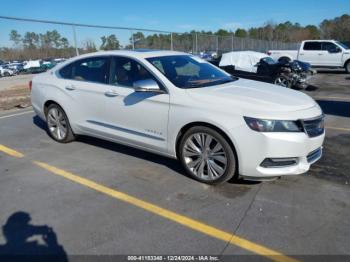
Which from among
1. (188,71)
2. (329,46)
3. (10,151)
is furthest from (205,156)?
(329,46)

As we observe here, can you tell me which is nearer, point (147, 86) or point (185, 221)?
point (185, 221)

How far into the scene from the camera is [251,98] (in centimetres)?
418

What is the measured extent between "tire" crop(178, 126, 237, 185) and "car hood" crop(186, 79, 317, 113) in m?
0.37

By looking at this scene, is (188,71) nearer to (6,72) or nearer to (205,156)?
(205,156)

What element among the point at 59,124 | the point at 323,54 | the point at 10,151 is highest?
the point at 323,54

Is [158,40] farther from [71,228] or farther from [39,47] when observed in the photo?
[71,228]

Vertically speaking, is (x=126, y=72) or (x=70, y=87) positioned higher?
(x=126, y=72)

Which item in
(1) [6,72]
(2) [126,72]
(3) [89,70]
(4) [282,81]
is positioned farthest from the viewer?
(1) [6,72]

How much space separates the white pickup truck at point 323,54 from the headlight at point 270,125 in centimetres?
1713

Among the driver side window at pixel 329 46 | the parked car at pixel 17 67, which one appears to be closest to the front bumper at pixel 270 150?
the driver side window at pixel 329 46

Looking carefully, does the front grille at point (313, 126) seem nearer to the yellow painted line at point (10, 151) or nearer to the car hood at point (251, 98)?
the car hood at point (251, 98)

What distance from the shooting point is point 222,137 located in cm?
411

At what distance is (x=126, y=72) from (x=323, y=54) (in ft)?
60.6

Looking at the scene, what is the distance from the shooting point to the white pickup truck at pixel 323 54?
65.7 ft
